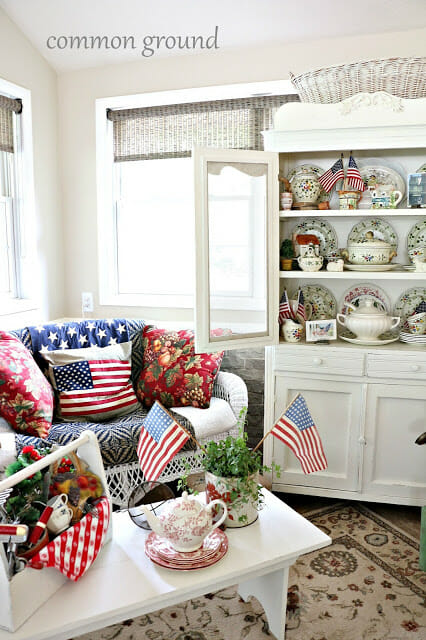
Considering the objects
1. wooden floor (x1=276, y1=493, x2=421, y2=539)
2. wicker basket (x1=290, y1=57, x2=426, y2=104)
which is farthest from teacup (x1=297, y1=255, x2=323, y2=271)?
wooden floor (x1=276, y1=493, x2=421, y2=539)

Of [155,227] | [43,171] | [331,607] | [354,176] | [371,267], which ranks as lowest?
[331,607]

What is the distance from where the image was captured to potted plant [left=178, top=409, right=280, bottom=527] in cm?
171

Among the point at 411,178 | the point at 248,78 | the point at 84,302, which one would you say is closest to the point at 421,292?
the point at 411,178

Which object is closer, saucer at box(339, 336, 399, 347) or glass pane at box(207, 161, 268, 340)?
glass pane at box(207, 161, 268, 340)

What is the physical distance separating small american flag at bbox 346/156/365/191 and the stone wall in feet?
3.55

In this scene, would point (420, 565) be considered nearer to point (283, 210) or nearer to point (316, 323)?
point (316, 323)

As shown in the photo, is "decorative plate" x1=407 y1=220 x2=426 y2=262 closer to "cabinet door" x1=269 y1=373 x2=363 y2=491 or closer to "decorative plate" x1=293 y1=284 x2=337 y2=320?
"decorative plate" x1=293 y1=284 x2=337 y2=320

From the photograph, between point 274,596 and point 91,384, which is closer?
point 274,596

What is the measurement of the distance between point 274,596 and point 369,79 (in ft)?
6.98

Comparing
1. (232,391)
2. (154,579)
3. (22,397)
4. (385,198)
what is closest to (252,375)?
(232,391)

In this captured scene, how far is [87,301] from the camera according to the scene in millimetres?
→ 3607

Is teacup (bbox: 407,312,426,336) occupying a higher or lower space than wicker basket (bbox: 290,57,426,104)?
lower

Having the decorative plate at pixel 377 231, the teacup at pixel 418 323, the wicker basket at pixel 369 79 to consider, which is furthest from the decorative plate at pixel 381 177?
the teacup at pixel 418 323

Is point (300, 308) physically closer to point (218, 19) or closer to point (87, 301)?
point (87, 301)
